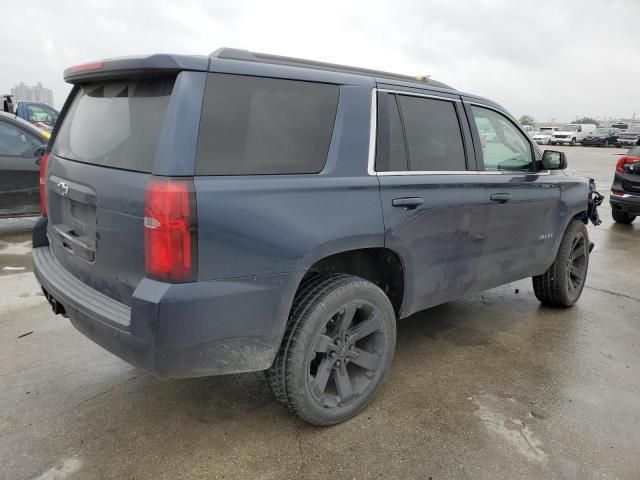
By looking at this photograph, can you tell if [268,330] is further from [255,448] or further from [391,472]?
[391,472]

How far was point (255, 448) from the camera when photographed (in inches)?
103

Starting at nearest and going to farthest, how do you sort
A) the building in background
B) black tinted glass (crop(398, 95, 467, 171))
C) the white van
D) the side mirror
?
black tinted glass (crop(398, 95, 467, 171)) → the side mirror → the building in background → the white van

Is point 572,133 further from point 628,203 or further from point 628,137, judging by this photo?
point 628,203

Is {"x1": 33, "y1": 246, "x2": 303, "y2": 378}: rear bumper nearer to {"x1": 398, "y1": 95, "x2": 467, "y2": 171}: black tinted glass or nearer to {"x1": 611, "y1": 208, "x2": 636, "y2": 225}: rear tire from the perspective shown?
{"x1": 398, "y1": 95, "x2": 467, "y2": 171}: black tinted glass

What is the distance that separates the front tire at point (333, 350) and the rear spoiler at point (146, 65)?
118 centimetres

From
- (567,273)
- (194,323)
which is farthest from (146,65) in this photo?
(567,273)

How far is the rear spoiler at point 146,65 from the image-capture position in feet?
7.31

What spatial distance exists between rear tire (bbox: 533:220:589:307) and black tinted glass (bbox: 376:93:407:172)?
7.35 ft

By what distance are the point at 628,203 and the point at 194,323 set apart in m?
8.65

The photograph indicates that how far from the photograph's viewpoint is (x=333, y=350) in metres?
2.73

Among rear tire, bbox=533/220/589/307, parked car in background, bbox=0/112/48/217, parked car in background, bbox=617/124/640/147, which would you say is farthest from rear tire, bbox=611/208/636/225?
parked car in background, bbox=617/124/640/147

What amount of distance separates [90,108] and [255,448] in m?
1.98

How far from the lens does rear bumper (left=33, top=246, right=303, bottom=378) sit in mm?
2164

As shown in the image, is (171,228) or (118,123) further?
(118,123)
